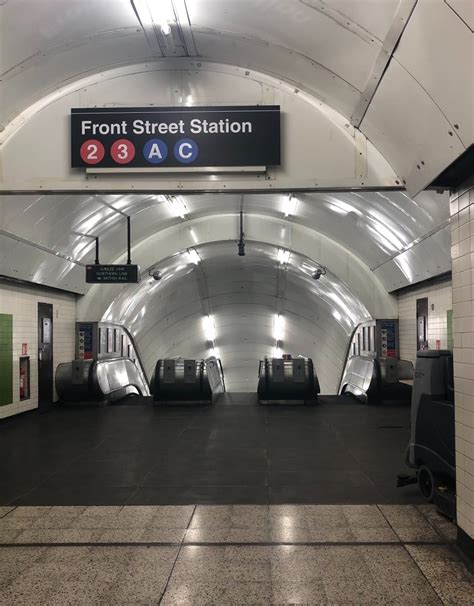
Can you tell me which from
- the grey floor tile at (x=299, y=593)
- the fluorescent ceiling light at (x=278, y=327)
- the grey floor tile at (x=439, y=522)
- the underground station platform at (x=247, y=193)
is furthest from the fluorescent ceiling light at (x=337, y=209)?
the fluorescent ceiling light at (x=278, y=327)

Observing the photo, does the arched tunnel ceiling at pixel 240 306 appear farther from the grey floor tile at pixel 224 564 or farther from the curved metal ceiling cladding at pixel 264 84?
the grey floor tile at pixel 224 564

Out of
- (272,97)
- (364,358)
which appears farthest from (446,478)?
(364,358)

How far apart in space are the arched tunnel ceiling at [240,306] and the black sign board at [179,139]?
1073cm

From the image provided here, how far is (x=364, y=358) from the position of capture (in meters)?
14.7

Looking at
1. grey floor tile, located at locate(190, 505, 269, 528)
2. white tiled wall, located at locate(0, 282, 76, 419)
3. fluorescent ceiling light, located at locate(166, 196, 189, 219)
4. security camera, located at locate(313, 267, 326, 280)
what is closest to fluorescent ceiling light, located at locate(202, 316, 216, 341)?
security camera, located at locate(313, 267, 326, 280)

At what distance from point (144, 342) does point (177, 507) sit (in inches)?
644

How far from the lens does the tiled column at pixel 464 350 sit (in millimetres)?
4137

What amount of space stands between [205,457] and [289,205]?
7379 mm

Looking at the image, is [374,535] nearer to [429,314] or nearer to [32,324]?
[429,314]

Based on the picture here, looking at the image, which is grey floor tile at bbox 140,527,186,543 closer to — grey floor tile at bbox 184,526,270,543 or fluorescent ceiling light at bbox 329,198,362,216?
grey floor tile at bbox 184,526,270,543

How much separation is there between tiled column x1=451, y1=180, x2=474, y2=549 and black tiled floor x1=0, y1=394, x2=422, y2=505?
53.5 inches

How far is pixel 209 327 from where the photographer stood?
25.6 metres

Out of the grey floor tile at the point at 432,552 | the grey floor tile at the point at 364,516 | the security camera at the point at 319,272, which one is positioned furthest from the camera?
the security camera at the point at 319,272

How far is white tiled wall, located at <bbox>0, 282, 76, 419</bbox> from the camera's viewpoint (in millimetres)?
10836
